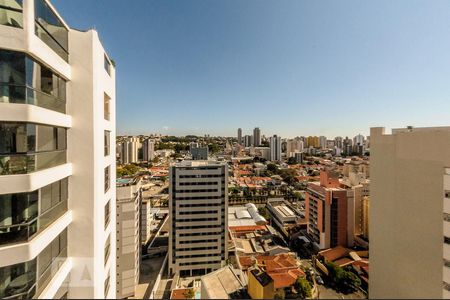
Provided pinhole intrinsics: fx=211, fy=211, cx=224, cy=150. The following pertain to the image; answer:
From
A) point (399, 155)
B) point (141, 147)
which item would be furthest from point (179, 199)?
point (141, 147)

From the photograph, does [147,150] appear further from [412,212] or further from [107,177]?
[412,212]

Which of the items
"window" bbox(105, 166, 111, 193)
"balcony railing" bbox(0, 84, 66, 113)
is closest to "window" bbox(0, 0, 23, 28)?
"balcony railing" bbox(0, 84, 66, 113)

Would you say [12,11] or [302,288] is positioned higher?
[12,11]

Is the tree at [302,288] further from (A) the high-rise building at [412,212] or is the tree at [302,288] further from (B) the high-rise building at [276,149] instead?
(B) the high-rise building at [276,149]

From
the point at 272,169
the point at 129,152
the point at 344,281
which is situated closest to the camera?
the point at 344,281

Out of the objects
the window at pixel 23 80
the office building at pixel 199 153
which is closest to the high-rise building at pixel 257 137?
the office building at pixel 199 153

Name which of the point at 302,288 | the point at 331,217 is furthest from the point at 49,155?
the point at 331,217
